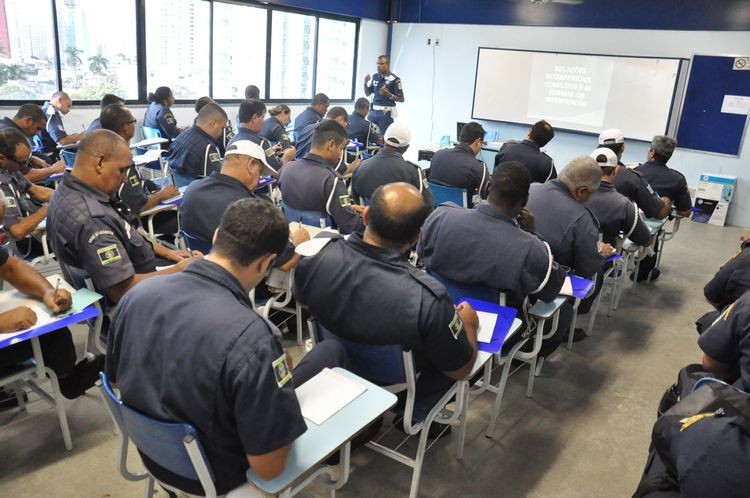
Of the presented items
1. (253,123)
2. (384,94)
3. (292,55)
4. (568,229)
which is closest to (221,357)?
(568,229)

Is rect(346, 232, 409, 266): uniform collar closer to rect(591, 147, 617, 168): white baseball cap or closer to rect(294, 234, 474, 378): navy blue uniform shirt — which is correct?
rect(294, 234, 474, 378): navy blue uniform shirt

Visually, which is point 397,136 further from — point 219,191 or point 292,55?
point 292,55

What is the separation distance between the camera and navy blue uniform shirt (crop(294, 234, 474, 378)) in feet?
6.16

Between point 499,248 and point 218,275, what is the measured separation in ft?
4.76

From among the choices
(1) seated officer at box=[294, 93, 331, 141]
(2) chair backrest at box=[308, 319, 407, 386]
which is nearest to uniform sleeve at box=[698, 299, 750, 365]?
(2) chair backrest at box=[308, 319, 407, 386]

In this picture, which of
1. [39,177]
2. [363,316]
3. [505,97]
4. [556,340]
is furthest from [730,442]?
[505,97]

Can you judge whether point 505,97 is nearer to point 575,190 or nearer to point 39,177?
point 575,190

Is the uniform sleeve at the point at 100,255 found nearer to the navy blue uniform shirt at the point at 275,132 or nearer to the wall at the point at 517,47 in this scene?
the navy blue uniform shirt at the point at 275,132

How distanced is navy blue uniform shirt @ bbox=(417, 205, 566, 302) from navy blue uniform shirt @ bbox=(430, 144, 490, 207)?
2.30 metres

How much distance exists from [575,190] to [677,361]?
1.58m

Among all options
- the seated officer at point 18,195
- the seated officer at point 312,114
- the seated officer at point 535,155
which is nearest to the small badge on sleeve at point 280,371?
the seated officer at point 18,195

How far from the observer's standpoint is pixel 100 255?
7.68ft

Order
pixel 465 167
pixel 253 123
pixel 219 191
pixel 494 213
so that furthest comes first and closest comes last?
pixel 253 123 < pixel 465 167 < pixel 219 191 < pixel 494 213

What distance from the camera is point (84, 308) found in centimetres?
218
